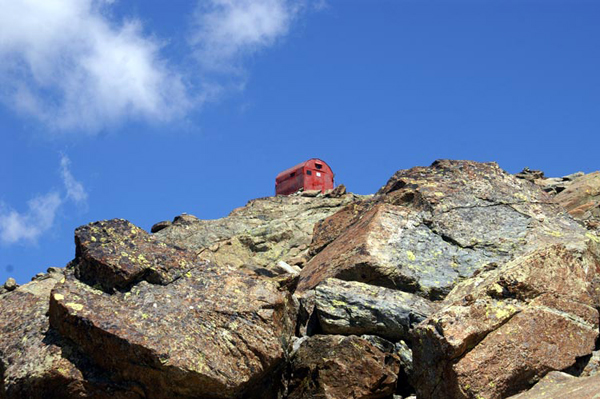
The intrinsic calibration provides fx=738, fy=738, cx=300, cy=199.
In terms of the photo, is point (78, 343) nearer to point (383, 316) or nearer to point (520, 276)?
point (383, 316)

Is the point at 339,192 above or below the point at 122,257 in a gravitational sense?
above

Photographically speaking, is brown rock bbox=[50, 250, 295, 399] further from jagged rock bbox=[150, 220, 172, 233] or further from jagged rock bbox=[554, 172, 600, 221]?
jagged rock bbox=[150, 220, 172, 233]

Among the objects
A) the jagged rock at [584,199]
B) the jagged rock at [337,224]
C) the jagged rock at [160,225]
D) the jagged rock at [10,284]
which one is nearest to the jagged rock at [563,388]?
the jagged rock at [337,224]

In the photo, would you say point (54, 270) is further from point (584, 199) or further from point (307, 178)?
point (307, 178)

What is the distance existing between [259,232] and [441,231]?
38.0ft

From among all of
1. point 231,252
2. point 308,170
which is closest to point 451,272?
point 231,252

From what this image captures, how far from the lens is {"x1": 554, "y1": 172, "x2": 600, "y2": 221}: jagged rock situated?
22.7 m

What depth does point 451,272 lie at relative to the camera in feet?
56.4

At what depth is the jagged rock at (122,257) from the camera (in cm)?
1498

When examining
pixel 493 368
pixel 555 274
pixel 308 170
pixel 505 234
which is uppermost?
pixel 308 170

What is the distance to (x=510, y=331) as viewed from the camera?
1302 cm

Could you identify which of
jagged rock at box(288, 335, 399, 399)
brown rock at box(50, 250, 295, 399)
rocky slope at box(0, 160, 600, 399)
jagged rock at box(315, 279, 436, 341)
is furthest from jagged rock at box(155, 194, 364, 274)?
jagged rock at box(288, 335, 399, 399)

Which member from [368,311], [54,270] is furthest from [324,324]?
[54,270]

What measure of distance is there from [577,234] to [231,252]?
520 inches
